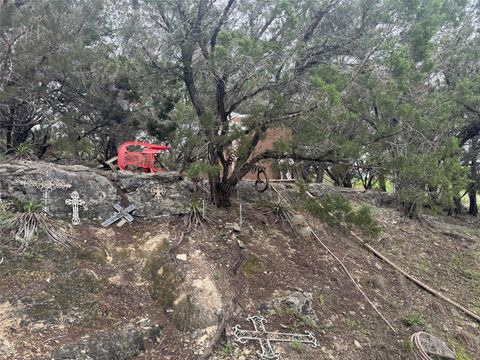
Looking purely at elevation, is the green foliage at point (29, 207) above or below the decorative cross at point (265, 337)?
above

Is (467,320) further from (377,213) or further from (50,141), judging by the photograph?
(50,141)

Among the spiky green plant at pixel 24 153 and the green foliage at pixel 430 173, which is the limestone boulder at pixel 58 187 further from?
the green foliage at pixel 430 173

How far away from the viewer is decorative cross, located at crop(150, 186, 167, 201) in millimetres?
5727

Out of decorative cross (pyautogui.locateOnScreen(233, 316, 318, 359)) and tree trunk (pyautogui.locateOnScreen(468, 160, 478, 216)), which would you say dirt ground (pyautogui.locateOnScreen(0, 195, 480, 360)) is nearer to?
decorative cross (pyautogui.locateOnScreen(233, 316, 318, 359))

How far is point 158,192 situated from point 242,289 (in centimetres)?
191

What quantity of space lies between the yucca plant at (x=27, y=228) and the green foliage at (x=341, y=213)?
130 inches

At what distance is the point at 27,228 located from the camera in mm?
4590

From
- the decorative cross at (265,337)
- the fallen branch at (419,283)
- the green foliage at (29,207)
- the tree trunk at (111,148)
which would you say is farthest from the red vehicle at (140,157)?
the decorative cross at (265,337)

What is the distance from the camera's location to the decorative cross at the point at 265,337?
394 cm

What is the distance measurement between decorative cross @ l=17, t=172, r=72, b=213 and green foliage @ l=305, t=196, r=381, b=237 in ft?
11.1

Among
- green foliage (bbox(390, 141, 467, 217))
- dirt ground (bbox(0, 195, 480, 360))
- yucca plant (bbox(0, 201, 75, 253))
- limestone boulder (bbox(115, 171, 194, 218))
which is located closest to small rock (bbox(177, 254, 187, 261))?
dirt ground (bbox(0, 195, 480, 360))

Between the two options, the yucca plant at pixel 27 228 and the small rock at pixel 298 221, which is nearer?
the yucca plant at pixel 27 228

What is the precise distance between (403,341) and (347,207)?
5.88 ft

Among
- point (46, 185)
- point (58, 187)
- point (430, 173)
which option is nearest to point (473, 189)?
point (430, 173)
